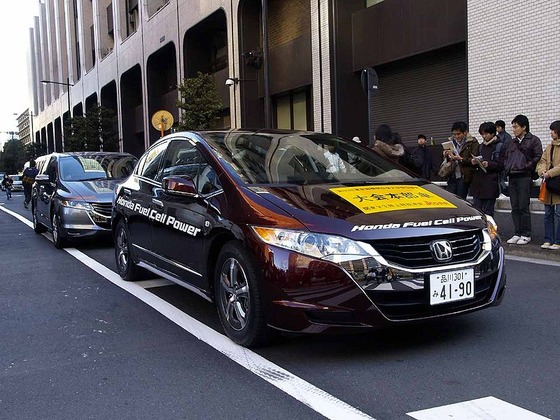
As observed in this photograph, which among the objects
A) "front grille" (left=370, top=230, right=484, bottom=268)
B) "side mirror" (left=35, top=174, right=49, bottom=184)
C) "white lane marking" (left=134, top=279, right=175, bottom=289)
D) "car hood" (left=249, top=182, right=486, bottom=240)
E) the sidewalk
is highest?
"side mirror" (left=35, top=174, right=49, bottom=184)

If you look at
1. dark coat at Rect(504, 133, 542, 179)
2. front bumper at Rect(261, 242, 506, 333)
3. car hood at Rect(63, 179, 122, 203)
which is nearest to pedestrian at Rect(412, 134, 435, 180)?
dark coat at Rect(504, 133, 542, 179)

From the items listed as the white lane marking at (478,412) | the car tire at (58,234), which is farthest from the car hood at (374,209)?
the car tire at (58,234)

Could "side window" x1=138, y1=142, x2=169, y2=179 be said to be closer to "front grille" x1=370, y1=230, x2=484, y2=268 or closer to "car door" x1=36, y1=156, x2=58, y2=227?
"front grille" x1=370, y1=230, x2=484, y2=268

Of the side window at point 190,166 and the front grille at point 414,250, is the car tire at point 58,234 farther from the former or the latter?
the front grille at point 414,250

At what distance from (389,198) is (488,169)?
17.0 ft

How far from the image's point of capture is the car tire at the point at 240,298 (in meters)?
4.01

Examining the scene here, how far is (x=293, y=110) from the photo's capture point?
68.3 ft

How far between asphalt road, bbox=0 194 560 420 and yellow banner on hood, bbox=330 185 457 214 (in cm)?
100

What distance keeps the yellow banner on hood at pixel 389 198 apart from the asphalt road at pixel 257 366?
1000mm

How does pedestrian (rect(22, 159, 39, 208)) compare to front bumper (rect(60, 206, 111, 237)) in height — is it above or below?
above

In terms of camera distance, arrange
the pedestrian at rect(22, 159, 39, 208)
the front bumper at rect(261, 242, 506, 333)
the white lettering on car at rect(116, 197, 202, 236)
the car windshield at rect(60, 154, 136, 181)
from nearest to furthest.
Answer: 1. the front bumper at rect(261, 242, 506, 333)
2. the white lettering on car at rect(116, 197, 202, 236)
3. the car windshield at rect(60, 154, 136, 181)
4. the pedestrian at rect(22, 159, 39, 208)

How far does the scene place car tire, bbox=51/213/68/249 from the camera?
31.2ft

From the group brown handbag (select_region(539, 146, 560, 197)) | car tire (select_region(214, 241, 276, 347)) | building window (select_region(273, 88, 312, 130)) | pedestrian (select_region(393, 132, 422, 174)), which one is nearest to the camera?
car tire (select_region(214, 241, 276, 347))

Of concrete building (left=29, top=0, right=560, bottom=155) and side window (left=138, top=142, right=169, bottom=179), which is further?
concrete building (left=29, top=0, right=560, bottom=155)
